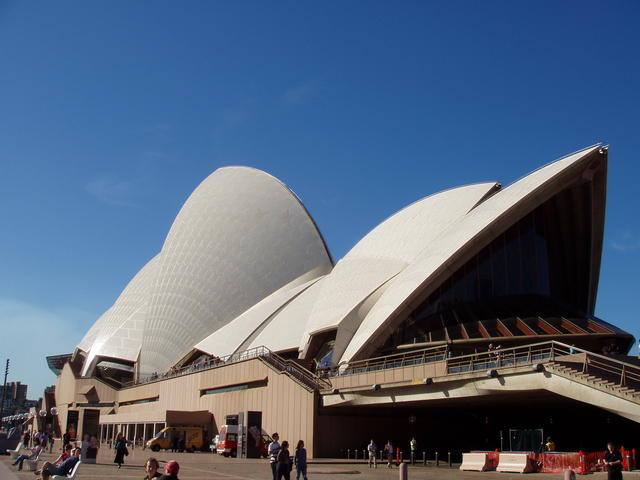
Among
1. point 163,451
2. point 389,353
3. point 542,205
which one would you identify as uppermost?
point 542,205

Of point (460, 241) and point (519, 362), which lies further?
point (460, 241)

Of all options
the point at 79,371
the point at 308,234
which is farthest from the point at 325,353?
the point at 79,371

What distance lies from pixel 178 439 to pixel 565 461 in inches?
854

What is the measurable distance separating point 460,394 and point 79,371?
49.1 meters

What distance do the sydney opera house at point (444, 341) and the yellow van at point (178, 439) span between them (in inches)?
34.5

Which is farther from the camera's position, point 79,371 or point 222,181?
point 79,371

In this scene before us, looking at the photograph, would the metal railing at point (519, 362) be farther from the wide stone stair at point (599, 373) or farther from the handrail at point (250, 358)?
the handrail at point (250, 358)

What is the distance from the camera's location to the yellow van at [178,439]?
1380 inches

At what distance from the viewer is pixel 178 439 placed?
3591 centimetres

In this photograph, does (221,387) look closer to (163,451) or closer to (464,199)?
(163,451)

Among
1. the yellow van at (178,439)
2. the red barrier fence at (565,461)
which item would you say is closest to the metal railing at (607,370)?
the red barrier fence at (565,461)

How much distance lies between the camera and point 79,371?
64.1 m

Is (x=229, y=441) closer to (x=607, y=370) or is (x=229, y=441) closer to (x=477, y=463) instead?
(x=477, y=463)

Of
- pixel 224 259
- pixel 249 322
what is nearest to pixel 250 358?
pixel 249 322
